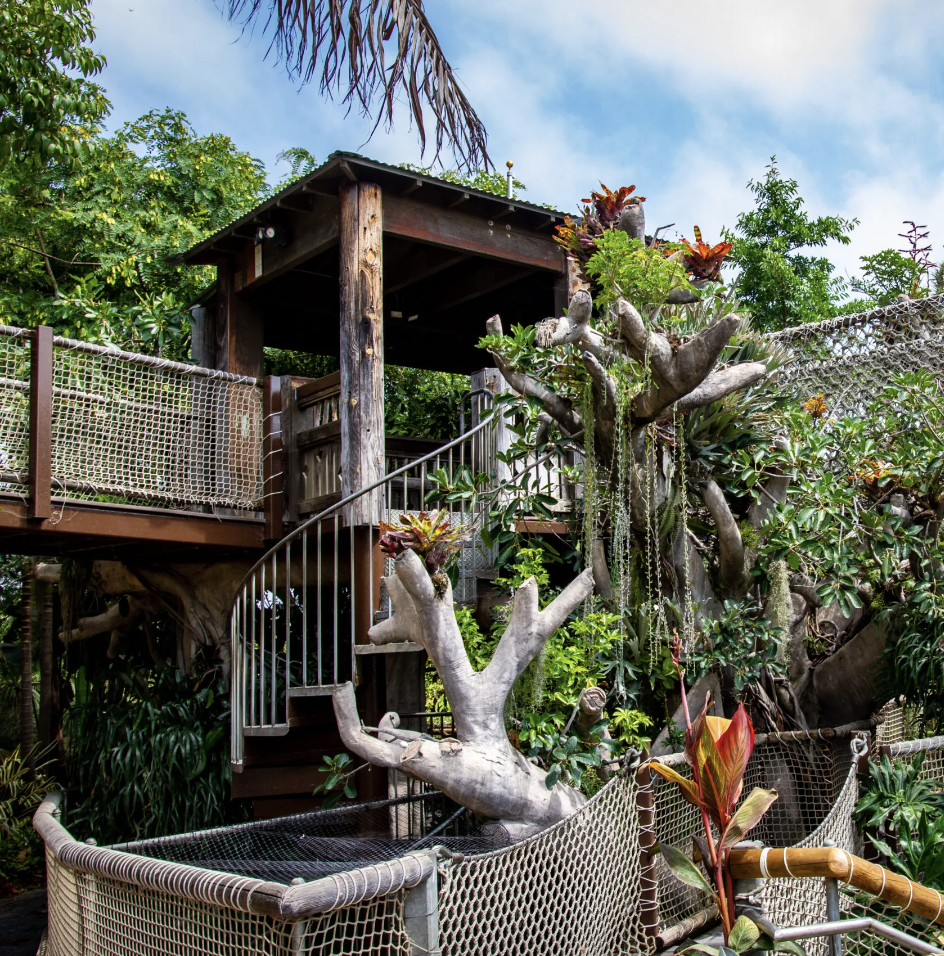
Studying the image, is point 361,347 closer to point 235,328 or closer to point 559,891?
point 235,328

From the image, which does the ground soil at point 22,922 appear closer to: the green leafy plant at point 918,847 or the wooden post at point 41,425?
the wooden post at point 41,425

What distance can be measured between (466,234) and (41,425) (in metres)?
3.79

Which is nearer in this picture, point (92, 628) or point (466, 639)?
point (466, 639)

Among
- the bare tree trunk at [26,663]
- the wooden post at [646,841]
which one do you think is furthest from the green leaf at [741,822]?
the bare tree trunk at [26,663]

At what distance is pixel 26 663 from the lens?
35.7 ft

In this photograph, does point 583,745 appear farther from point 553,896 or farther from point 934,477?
point 934,477

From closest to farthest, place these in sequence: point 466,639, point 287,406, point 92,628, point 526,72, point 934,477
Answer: point 526,72 < point 466,639 < point 934,477 < point 287,406 < point 92,628

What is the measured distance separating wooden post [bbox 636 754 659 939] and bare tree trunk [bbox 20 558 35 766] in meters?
8.31

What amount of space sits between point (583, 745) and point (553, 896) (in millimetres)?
1576

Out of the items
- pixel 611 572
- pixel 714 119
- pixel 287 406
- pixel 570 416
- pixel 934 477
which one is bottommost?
pixel 611 572

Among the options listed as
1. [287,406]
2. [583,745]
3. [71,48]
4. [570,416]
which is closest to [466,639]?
Result: [583,745]

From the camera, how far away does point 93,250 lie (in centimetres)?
1177

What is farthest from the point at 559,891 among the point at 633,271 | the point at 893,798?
the point at 633,271

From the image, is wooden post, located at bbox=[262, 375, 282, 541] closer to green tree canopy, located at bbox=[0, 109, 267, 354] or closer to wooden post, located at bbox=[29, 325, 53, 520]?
wooden post, located at bbox=[29, 325, 53, 520]
